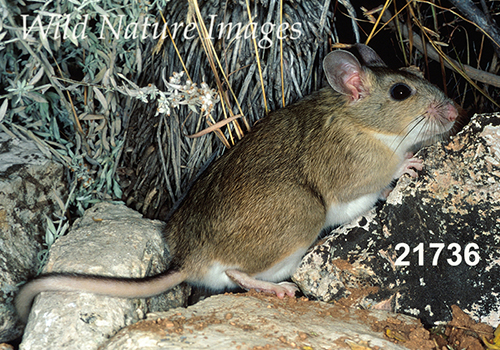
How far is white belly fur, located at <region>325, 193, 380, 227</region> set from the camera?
3391 millimetres

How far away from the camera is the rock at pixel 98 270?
266 cm

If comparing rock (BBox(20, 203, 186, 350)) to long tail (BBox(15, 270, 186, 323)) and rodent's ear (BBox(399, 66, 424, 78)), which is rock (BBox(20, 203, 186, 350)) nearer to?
long tail (BBox(15, 270, 186, 323))

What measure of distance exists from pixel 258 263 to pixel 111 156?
137 cm

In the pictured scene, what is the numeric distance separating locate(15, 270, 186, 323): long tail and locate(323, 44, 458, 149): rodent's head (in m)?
1.67

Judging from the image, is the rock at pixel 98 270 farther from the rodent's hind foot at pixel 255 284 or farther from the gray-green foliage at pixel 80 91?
the rodent's hind foot at pixel 255 284

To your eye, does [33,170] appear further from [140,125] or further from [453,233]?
[453,233]

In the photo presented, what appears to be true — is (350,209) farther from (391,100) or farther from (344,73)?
(344,73)

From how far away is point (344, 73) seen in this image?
321 centimetres

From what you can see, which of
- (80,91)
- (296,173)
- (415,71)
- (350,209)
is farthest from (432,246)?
(80,91)

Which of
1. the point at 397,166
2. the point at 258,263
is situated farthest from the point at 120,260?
the point at 397,166

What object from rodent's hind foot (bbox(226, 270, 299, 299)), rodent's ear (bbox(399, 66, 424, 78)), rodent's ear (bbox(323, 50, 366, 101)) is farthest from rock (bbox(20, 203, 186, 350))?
rodent's ear (bbox(399, 66, 424, 78))

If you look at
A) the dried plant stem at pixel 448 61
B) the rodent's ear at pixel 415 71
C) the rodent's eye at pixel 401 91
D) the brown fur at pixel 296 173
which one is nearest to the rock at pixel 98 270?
the brown fur at pixel 296 173

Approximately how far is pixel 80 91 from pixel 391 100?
210cm

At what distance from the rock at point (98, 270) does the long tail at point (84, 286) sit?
0.08 metres
